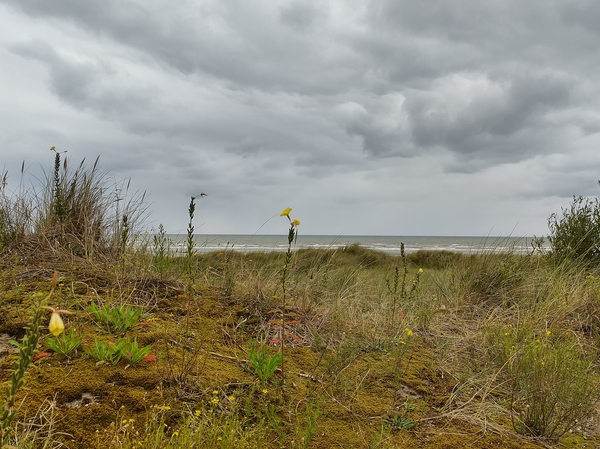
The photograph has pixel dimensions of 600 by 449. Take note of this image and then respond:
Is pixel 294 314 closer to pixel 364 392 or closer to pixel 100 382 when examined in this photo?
pixel 364 392

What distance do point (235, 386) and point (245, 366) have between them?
0.74 feet

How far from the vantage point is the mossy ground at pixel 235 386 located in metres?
2.12

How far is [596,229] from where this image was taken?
842cm

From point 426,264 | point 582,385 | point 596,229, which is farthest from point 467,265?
point 426,264

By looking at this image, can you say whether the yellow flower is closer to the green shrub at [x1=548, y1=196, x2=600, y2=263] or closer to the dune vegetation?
the dune vegetation

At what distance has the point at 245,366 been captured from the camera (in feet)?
9.22

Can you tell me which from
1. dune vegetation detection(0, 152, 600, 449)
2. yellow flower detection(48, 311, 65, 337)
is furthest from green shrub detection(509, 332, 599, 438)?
yellow flower detection(48, 311, 65, 337)

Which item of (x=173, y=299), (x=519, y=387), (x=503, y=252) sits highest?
(x=503, y=252)

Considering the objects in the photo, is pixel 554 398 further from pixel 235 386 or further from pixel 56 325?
pixel 56 325

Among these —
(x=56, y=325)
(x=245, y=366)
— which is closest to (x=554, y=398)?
(x=245, y=366)

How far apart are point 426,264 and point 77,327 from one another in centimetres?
1615

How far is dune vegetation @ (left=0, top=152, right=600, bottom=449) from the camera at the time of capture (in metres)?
2.07

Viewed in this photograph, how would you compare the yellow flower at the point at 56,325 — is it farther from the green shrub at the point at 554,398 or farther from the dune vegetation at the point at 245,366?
the green shrub at the point at 554,398

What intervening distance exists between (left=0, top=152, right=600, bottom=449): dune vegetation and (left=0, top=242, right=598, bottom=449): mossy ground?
1cm
